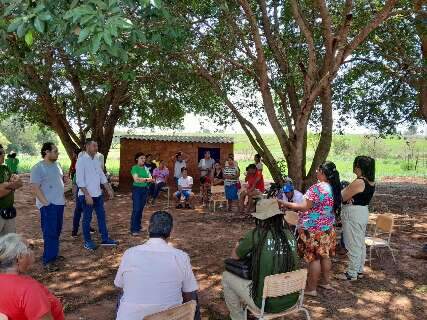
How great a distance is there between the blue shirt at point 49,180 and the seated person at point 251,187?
20.8ft

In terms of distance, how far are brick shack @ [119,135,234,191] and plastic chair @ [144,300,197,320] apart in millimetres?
15355

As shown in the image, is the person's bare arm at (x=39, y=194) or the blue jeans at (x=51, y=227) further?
the blue jeans at (x=51, y=227)

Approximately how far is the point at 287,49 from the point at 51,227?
7176 millimetres

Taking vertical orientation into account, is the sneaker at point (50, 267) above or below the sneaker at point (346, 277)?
above

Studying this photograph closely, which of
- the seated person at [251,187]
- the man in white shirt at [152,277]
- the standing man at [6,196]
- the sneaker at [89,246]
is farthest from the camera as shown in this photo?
the seated person at [251,187]

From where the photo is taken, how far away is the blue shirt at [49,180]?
608 cm

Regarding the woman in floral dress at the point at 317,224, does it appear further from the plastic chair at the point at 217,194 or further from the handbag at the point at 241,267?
the plastic chair at the point at 217,194

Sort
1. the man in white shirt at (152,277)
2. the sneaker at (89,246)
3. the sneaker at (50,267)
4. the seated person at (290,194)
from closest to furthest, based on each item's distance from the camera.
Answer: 1. the man in white shirt at (152,277)
2. the sneaker at (50,267)
3. the sneaker at (89,246)
4. the seated person at (290,194)

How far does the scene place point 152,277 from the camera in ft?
10.4

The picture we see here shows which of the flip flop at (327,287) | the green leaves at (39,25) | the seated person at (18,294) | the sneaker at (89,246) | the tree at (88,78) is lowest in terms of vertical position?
the flip flop at (327,287)

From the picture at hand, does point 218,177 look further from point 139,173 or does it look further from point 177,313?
point 177,313

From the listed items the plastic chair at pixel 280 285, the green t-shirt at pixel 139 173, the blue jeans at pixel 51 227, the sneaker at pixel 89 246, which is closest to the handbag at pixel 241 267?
the plastic chair at pixel 280 285

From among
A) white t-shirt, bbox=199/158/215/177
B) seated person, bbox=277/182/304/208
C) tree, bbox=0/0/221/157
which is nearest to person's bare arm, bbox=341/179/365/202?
seated person, bbox=277/182/304/208

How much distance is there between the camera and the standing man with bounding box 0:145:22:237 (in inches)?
211
